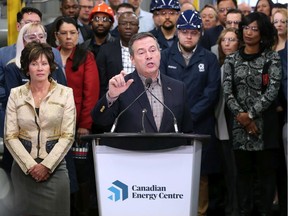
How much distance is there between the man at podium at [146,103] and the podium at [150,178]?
0.44m

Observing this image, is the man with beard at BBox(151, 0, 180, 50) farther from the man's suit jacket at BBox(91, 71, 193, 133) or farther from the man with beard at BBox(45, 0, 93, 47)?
the man's suit jacket at BBox(91, 71, 193, 133)

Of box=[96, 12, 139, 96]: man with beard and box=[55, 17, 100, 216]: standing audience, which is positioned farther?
box=[96, 12, 139, 96]: man with beard

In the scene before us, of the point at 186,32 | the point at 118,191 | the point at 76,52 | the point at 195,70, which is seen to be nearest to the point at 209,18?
the point at 186,32

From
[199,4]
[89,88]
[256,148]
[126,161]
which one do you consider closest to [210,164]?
[256,148]

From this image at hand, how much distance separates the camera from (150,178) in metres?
4.41

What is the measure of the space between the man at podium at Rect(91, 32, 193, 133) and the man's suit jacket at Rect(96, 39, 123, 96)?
180 cm

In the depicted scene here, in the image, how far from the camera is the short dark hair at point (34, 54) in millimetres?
5898

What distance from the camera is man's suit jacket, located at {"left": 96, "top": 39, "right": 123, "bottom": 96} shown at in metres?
7.04

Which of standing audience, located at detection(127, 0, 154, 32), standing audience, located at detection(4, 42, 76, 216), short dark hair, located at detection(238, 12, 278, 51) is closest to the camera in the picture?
standing audience, located at detection(4, 42, 76, 216)

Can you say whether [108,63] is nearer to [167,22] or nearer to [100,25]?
[100,25]

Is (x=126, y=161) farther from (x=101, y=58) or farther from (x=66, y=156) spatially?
(x=101, y=58)

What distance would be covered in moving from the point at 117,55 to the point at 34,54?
1.32m

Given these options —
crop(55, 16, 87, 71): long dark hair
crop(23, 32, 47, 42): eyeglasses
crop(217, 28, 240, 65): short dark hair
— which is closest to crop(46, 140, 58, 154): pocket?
crop(23, 32, 47, 42): eyeglasses

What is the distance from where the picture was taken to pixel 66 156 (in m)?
6.21
